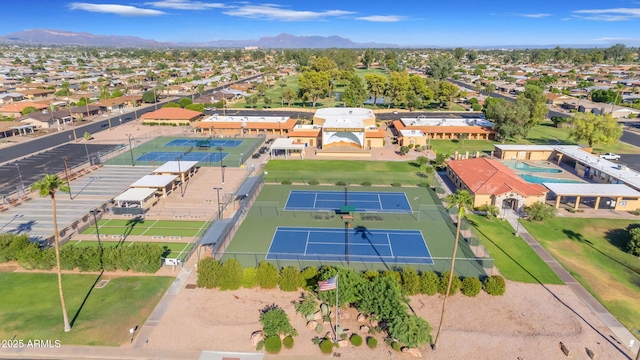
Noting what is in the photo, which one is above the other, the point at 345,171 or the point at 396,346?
the point at 345,171

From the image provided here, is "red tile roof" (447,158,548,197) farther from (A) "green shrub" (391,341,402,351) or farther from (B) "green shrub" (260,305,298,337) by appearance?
(B) "green shrub" (260,305,298,337)

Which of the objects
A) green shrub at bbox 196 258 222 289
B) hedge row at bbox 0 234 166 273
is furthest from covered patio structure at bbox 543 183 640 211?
hedge row at bbox 0 234 166 273

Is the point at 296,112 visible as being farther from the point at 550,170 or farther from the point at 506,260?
the point at 506,260

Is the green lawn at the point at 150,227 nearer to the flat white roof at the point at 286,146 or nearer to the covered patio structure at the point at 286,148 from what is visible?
the flat white roof at the point at 286,146

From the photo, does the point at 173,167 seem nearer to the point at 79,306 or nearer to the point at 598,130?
the point at 79,306

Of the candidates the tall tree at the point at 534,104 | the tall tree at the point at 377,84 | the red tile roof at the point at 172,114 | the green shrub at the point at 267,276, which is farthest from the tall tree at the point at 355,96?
the green shrub at the point at 267,276

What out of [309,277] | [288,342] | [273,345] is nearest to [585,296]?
[309,277]

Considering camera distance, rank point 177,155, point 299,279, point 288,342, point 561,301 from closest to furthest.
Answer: point 288,342, point 561,301, point 299,279, point 177,155
